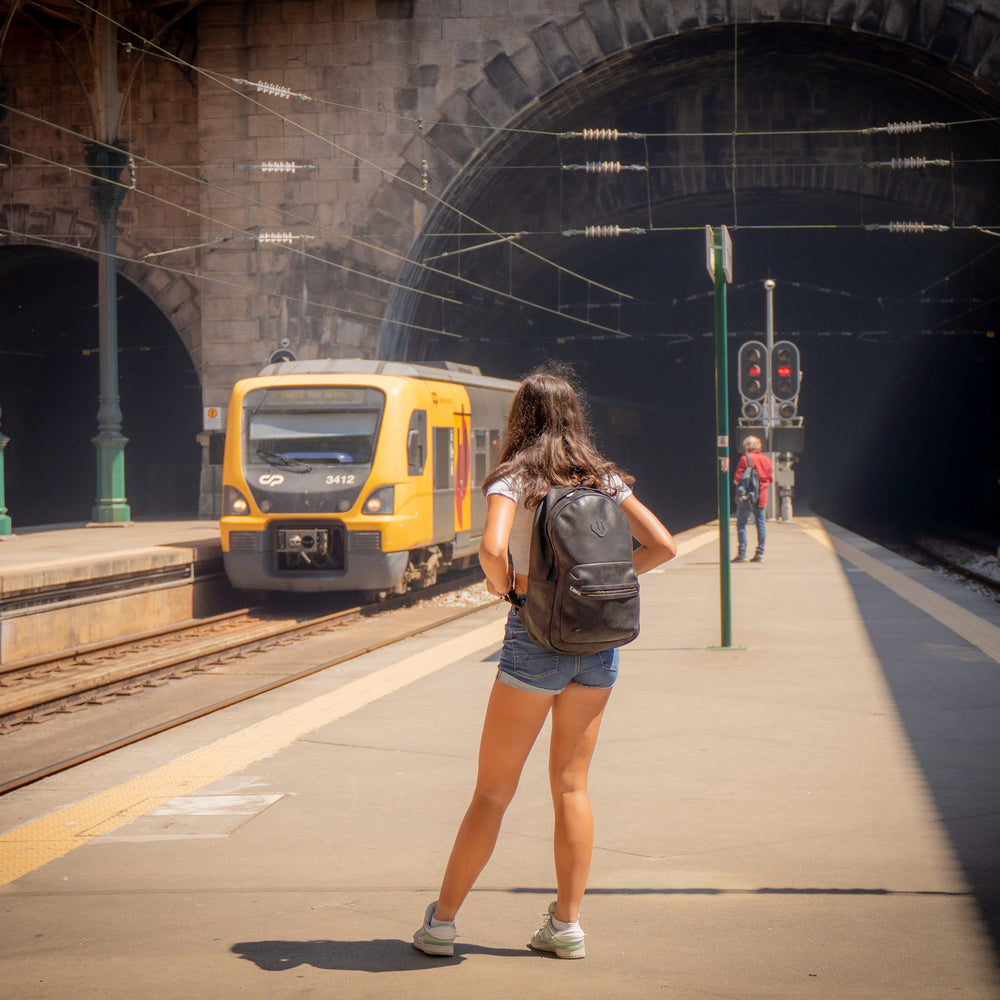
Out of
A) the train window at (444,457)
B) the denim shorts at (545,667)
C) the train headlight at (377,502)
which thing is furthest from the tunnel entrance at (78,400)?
the denim shorts at (545,667)

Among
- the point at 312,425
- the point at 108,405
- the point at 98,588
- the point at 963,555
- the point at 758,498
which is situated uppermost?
the point at 108,405

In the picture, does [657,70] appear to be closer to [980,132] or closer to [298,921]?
[980,132]

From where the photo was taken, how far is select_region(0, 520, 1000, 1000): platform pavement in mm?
3709

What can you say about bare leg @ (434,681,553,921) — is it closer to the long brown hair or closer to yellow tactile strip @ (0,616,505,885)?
the long brown hair

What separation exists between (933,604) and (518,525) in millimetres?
9740

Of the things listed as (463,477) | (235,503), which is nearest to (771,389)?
(463,477)

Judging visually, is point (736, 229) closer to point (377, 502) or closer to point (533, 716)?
point (377, 502)

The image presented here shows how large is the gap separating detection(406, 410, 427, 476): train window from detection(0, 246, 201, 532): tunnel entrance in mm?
16641

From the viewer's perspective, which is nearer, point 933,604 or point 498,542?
point 498,542

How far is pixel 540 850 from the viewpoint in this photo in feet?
16.2

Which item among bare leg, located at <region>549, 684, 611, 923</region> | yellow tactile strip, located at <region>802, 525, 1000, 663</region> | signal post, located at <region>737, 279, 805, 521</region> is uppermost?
signal post, located at <region>737, 279, 805, 521</region>

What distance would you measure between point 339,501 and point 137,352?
22.9 meters

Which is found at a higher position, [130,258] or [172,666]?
[130,258]

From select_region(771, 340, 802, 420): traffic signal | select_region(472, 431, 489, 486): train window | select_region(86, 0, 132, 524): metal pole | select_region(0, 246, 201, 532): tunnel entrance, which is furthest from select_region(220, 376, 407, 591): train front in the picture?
select_region(0, 246, 201, 532): tunnel entrance
